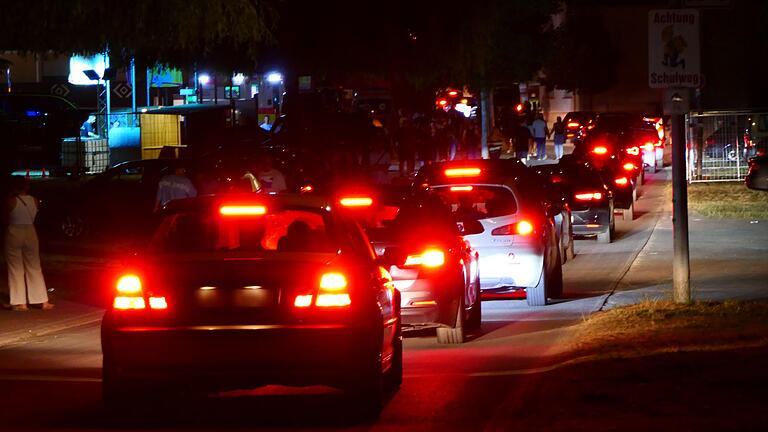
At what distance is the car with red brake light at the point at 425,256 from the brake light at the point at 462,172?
2.11 m

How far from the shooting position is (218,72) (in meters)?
34.1

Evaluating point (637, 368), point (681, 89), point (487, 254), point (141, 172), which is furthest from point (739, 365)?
point (141, 172)

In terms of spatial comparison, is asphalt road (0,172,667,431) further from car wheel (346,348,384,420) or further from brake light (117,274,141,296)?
brake light (117,274,141,296)

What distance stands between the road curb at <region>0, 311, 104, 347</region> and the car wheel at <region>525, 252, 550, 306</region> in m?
5.18

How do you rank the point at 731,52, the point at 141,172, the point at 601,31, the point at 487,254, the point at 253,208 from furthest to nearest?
the point at 601,31
the point at 731,52
the point at 141,172
the point at 487,254
the point at 253,208

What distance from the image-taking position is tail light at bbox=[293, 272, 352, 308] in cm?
883

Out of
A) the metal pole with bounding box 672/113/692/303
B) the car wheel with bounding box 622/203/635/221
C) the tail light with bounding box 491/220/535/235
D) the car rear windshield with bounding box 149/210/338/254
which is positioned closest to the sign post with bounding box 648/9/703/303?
the metal pole with bounding box 672/113/692/303

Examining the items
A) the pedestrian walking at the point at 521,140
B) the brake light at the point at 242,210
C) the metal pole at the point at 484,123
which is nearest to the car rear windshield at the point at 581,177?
the brake light at the point at 242,210

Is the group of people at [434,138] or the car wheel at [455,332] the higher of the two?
the group of people at [434,138]

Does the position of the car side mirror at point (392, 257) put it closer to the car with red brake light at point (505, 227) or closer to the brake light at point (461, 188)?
the car with red brake light at point (505, 227)

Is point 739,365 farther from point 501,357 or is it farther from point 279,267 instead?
point 279,267

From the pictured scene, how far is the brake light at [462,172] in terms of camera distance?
1625 cm

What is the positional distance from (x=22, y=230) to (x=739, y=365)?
964cm

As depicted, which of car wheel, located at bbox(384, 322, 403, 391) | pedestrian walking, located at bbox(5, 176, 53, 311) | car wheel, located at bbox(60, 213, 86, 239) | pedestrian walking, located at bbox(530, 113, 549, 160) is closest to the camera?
car wheel, located at bbox(384, 322, 403, 391)
